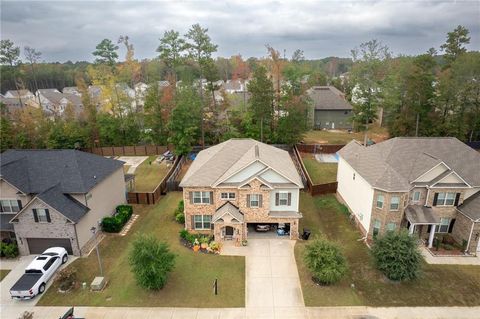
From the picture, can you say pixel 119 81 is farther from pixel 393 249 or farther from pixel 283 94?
pixel 393 249

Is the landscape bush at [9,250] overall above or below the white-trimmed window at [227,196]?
below

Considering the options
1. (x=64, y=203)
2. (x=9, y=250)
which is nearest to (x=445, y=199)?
(x=64, y=203)

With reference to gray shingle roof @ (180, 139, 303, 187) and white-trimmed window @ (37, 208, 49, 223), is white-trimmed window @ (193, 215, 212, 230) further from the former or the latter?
white-trimmed window @ (37, 208, 49, 223)

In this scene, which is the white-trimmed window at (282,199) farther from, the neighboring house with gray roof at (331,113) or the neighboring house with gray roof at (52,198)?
the neighboring house with gray roof at (331,113)

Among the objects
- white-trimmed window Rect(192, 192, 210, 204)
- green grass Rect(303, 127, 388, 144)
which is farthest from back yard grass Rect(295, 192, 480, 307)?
green grass Rect(303, 127, 388, 144)

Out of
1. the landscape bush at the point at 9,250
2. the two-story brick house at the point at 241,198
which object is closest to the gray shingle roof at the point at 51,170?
the landscape bush at the point at 9,250

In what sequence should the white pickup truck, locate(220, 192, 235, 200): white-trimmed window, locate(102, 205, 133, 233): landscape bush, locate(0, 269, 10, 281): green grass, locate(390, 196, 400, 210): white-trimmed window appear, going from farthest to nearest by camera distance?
locate(102, 205, 133, 233): landscape bush → locate(220, 192, 235, 200): white-trimmed window → locate(390, 196, 400, 210): white-trimmed window → locate(0, 269, 10, 281): green grass → the white pickup truck

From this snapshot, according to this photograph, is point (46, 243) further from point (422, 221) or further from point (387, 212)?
point (422, 221)
